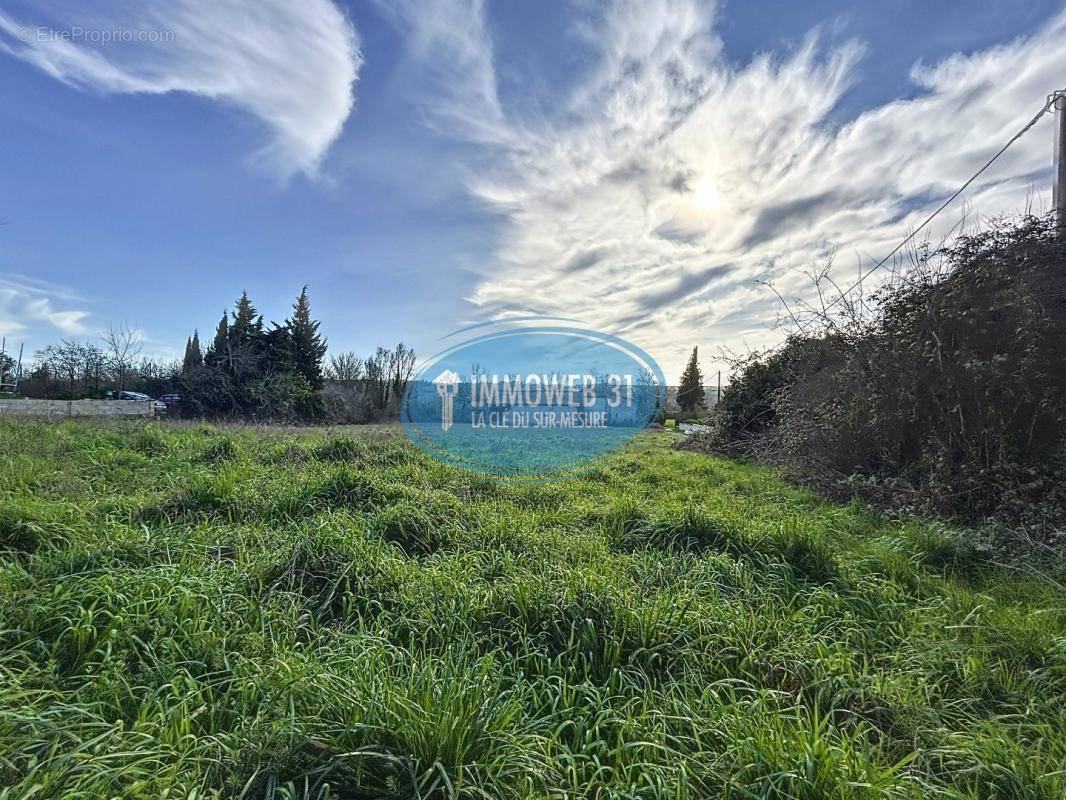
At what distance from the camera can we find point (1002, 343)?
4.50 m

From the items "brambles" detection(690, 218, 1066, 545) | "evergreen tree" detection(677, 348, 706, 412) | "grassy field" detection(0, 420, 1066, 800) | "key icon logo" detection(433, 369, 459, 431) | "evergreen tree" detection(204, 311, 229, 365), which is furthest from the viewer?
"evergreen tree" detection(677, 348, 706, 412)

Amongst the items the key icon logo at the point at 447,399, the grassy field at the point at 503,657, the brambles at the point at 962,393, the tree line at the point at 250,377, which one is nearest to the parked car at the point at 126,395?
the tree line at the point at 250,377

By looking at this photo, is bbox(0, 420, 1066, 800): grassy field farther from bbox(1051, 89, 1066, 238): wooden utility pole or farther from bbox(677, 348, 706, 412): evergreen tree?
bbox(677, 348, 706, 412): evergreen tree

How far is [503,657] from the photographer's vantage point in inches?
87.7

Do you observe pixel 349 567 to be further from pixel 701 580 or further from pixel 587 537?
pixel 701 580

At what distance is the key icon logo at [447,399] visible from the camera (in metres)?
11.7

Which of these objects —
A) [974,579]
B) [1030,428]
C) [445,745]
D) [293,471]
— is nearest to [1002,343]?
[1030,428]

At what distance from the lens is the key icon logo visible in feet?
38.4

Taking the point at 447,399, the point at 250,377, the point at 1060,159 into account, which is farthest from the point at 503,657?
the point at 250,377

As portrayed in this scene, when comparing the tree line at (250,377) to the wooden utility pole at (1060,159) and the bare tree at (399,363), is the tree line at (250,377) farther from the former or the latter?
the wooden utility pole at (1060,159)

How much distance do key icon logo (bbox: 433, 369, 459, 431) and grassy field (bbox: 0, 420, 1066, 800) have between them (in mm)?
7654

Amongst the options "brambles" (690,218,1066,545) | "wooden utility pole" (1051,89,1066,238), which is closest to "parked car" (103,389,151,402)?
"brambles" (690,218,1066,545)

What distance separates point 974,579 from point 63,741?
16.6ft

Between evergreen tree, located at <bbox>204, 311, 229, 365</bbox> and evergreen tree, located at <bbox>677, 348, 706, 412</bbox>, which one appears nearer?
evergreen tree, located at <bbox>204, 311, 229, 365</bbox>
